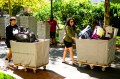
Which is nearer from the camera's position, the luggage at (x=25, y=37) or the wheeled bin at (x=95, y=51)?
the luggage at (x=25, y=37)

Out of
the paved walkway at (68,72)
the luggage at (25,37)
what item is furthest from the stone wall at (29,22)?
the luggage at (25,37)

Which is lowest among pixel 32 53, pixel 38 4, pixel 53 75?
pixel 53 75

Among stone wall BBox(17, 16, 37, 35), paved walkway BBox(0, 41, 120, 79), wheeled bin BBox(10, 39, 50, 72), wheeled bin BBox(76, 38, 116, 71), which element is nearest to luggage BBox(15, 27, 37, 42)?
wheeled bin BBox(10, 39, 50, 72)

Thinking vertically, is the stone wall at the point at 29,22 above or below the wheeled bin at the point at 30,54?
above

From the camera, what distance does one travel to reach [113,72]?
10977mm

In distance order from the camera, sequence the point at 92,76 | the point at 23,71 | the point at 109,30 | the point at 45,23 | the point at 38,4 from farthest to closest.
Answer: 1. the point at 38,4
2. the point at 45,23
3. the point at 109,30
4. the point at 23,71
5. the point at 92,76

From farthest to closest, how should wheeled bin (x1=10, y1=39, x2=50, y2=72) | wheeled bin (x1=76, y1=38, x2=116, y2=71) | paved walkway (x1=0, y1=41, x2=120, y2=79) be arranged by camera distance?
wheeled bin (x1=76, y1=38, x2=116, y2=71), wheeled bin (x1=10, y1=39, x2=50, y2=72), paved walkway (x1=0, y1=41, x2=120, y2=79)

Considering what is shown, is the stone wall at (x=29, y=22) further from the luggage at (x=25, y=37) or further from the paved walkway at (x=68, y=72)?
the luggage at (x=25, y=37)

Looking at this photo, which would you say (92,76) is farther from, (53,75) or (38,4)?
(38,4)

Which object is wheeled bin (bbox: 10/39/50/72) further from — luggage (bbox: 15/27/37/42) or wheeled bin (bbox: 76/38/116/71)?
wheeled bin (bbox: 76/38/116/71)

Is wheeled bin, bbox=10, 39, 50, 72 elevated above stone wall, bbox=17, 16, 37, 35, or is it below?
below

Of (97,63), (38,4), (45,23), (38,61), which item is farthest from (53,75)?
(38,4)

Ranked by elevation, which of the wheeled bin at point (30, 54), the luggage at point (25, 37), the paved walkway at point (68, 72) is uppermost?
the luggage at point (25, 37)

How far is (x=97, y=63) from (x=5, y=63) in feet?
11.0
